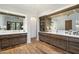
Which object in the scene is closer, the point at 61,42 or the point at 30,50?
the point at 30,50

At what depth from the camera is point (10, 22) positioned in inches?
139

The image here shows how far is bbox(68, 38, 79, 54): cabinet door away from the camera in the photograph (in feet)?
12.5

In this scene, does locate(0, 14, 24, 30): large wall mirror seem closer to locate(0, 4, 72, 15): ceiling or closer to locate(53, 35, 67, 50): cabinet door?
locate(0, 4, 72, 15): ceiling

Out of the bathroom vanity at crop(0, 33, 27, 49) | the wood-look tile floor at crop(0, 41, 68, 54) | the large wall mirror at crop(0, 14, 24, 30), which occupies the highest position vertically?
the large wall mirror at crop(0, 14, 24, 30)

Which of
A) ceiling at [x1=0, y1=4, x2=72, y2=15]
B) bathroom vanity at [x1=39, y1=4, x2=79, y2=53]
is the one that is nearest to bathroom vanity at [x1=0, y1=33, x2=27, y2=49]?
ceiling at [x1=0, y1=4, x2=72, y2=15]

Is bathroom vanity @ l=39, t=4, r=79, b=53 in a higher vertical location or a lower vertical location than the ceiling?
lower

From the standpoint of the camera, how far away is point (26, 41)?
4023 millimetres

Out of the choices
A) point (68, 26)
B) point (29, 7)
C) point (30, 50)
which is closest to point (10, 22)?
point (29, 7)

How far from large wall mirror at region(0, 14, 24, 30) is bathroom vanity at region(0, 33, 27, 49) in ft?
1.79

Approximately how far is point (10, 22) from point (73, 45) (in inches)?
86.8

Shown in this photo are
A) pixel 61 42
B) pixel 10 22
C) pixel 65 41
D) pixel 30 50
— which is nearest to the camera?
pixel 10 22

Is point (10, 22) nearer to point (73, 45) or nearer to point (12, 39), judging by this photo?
point (12, 39)

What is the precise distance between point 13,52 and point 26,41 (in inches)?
25.3
